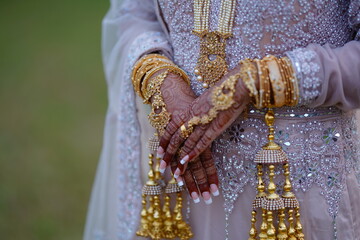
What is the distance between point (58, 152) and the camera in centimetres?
399

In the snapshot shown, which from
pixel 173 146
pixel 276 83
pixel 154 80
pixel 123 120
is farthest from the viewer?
pixel 123 120

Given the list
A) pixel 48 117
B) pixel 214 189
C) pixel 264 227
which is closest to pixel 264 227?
pixel 264 227

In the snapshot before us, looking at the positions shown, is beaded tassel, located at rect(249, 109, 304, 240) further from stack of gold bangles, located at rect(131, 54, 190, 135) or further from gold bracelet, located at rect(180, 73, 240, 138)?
stack of gold bangles, located at rect(131, 54, 190, 135)

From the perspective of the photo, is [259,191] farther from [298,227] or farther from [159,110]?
[159,110]

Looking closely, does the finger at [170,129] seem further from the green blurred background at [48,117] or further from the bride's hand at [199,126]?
the green blurred background at [48,117]

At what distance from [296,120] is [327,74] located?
0.47 ft

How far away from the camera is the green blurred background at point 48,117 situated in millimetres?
3170

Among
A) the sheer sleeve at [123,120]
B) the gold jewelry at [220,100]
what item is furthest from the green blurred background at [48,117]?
the gold jewelry at [220,100]

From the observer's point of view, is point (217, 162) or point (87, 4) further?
point (87, 4)

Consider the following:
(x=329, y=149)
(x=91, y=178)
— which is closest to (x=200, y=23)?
(x=329, y=149)

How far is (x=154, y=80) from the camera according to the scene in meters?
1.20

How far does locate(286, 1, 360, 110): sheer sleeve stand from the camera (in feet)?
3.31

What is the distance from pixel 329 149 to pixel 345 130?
2.8 inches

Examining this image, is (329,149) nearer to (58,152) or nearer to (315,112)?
(315,112)
